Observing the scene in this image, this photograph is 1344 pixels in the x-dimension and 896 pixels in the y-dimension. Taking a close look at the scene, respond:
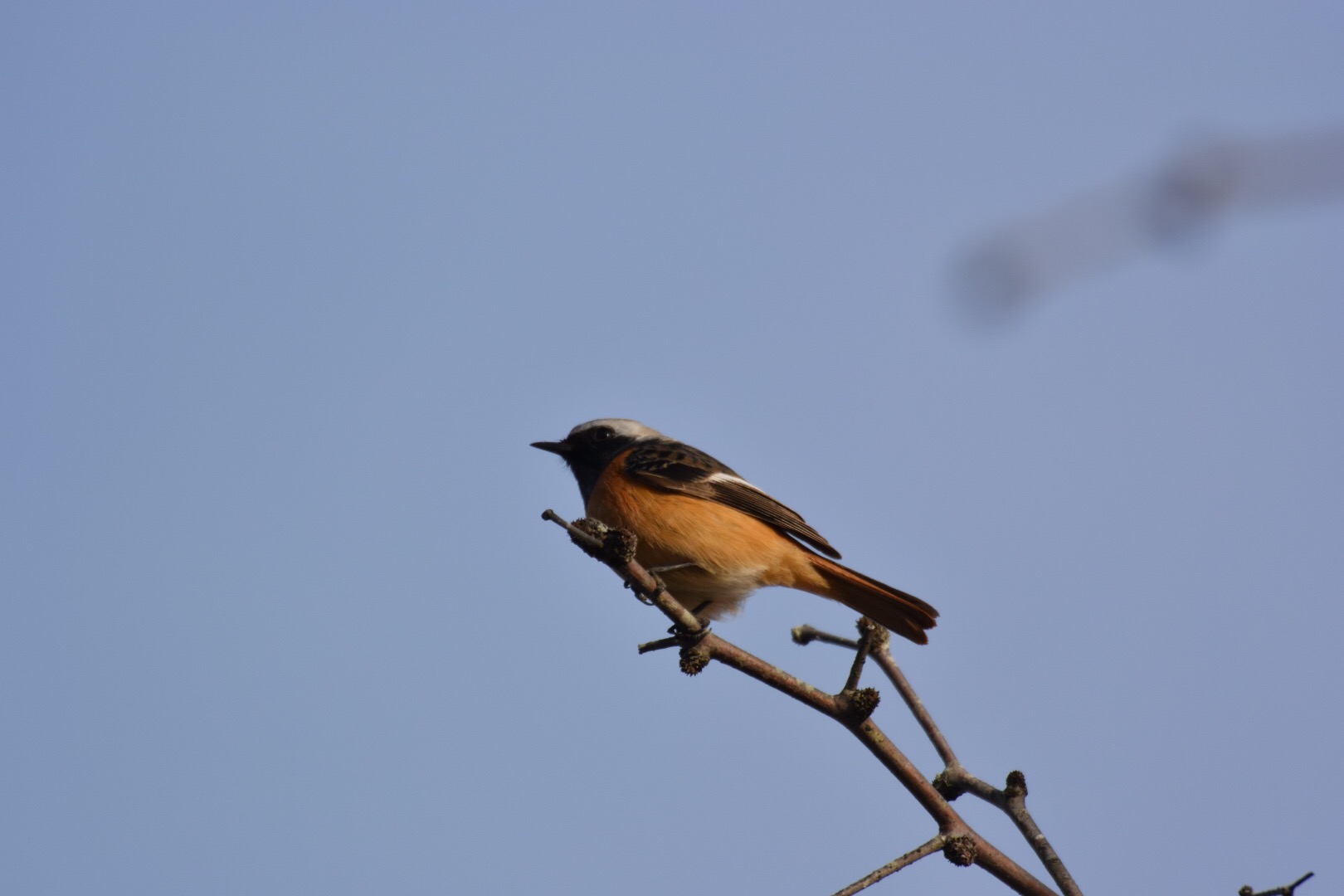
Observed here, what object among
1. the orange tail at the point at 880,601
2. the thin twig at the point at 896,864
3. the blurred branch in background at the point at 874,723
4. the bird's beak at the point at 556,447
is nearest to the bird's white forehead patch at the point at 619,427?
the bird's beak at the point at 556,447

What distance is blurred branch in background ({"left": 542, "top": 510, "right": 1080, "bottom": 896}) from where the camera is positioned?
149 inches

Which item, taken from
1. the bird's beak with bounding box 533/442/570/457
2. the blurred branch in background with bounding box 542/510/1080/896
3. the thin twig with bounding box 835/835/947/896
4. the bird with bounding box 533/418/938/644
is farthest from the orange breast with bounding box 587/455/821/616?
the thin twig with bounding box 835/835/947/896

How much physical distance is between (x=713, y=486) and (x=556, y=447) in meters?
1.45

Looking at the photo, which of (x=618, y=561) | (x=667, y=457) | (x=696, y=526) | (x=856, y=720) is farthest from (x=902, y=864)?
(x=667, y=457)

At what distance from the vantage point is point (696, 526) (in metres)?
6.80

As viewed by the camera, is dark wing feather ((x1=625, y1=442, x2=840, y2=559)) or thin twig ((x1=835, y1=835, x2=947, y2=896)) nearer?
thin twig ((x1=835, y1=835, x2=947, y2=896))

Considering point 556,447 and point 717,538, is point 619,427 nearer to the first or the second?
point 556,447

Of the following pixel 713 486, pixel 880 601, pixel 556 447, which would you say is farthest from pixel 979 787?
pixel 556 447

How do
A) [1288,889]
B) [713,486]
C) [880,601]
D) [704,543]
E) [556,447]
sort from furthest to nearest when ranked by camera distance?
[556,447], [713,486], [880,601], [704,543], [1288,889]

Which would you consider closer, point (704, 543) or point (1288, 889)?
point (1288, 889)

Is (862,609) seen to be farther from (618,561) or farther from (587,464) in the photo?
(618,561)

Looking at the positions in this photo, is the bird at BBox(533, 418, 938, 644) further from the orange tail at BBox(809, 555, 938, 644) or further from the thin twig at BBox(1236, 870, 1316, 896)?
the thin twig at BBox(1236, 870, 1316, 896)

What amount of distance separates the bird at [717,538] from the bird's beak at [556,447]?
2.26 feet

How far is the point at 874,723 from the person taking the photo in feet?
13.6
